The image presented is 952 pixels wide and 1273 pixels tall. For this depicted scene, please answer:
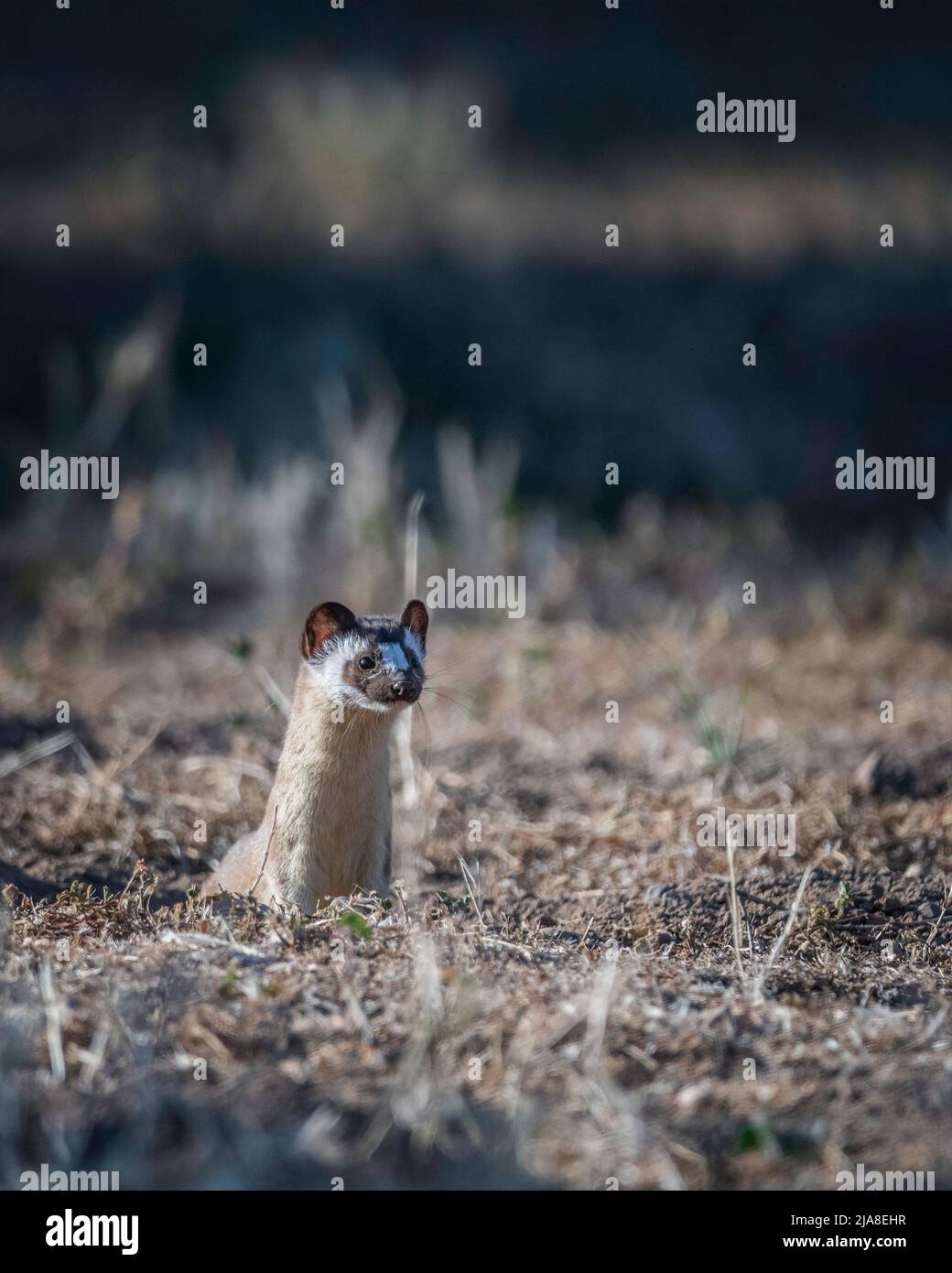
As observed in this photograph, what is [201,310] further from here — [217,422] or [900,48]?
[900,48]

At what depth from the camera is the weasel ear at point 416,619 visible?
573 centimetres

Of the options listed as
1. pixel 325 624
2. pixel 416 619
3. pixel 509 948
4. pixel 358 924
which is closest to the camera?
pixel 358 924

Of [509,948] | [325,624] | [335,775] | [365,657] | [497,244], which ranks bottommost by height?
[509,948]

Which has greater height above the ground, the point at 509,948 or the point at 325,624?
the point at 325,624

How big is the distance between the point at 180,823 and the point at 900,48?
19623 millimetres

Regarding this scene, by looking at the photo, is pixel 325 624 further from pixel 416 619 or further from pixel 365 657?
pixel 416 619

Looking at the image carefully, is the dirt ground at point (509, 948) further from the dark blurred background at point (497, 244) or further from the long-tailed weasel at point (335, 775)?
the dark blurred background at point (497, 244)

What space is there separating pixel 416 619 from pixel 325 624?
0.36 m

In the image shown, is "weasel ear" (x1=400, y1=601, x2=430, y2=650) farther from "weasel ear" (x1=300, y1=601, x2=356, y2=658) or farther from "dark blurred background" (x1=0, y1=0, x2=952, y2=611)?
"dark blurred background" (x1=0, y1=0, x2=952, y2=611)

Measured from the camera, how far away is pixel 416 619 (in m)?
5.80

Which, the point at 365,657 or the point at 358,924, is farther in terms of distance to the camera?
the point at 365,657

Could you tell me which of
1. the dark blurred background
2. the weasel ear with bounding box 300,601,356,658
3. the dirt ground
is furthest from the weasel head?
the dark blurred background

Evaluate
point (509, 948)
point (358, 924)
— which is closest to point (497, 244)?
point (509, 948)
